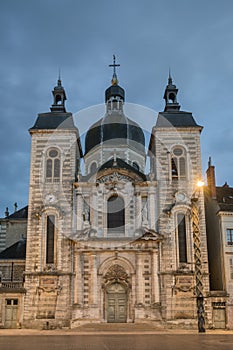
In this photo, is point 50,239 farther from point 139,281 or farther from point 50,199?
point 139,281

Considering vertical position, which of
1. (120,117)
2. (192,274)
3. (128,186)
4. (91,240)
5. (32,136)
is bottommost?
(192,274)

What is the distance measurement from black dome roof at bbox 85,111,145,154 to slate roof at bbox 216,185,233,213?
7.91 metres

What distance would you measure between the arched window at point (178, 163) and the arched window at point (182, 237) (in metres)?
3.23

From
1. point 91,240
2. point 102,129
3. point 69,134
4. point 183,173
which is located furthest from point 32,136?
point 183,173

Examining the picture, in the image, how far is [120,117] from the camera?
4072 cm

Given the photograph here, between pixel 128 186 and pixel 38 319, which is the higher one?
pixel 128 186

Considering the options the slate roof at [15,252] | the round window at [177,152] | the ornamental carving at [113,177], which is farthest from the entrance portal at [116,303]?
the round window at [177,152]

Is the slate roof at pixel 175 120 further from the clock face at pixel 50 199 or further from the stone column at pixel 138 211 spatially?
the clock face at pixel 50 199

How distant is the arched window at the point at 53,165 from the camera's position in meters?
34.4

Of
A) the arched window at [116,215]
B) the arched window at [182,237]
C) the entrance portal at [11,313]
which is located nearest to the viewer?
the entrance portal at [11,313]

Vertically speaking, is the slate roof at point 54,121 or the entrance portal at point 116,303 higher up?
the slate roof at point 54,121

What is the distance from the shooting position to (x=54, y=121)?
118 feet

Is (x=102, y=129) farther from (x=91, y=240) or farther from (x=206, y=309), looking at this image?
(x=206, y=309)

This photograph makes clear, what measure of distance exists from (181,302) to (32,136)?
16.7m
